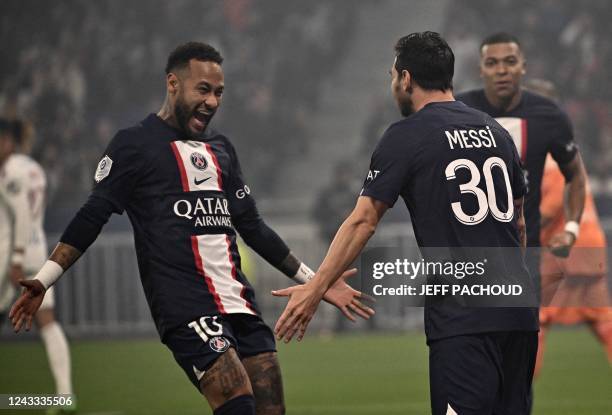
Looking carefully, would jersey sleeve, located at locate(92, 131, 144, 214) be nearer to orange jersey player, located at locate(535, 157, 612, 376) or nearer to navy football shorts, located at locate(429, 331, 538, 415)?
navy football shorts, located at locate(429, 331, 538, 415)

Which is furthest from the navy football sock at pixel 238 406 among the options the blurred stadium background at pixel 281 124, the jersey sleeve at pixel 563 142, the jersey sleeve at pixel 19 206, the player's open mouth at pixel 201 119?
the jersey sleeve at pixel 19 206

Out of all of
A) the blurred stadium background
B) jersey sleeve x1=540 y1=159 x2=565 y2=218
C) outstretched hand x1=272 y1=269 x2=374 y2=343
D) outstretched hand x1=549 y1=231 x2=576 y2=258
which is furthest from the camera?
the blurred stadium background

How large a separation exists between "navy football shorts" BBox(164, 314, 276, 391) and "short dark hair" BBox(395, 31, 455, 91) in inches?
58.9

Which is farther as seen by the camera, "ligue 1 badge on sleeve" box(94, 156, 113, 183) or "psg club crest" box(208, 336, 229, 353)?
"ligue 1 badge on sleeve" box(94, 156, 113, 183)

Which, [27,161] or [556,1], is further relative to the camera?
[556,1]

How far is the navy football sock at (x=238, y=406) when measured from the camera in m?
5.44

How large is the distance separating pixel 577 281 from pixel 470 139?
434 centimetres

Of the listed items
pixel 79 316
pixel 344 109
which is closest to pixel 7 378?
pixel 79 316

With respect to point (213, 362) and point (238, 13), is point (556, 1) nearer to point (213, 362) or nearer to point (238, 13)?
point (238, 13)

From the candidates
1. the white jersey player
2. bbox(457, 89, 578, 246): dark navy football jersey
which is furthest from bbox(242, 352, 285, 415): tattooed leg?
the white jersey player

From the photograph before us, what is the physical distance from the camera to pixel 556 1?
20.7 m

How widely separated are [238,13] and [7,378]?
554 inches

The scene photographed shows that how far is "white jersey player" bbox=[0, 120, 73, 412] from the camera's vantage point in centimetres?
980

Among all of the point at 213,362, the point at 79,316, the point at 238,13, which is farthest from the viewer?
the point at 238,13
